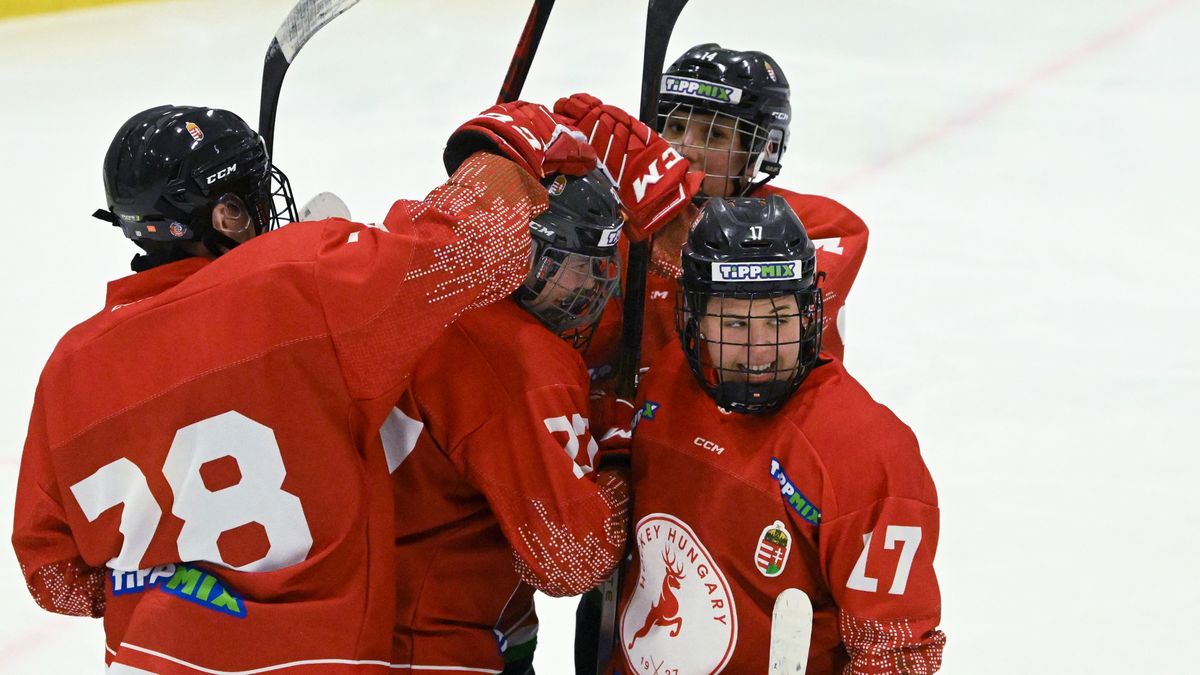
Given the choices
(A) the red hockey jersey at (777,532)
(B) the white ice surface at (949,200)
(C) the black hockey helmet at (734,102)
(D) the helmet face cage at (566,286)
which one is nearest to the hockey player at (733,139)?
(C) the black hockey helmet at (734,102)

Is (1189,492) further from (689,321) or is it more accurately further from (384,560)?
(384,560)

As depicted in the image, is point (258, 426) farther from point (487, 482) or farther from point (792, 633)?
point (792, 633)

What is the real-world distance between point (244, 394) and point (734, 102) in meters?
1.19

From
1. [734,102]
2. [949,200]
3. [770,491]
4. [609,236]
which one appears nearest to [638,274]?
[609,236]

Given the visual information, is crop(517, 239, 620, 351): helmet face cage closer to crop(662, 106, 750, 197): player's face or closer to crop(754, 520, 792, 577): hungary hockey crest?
crop(754, 520, 792, 577): hungary hockey crest

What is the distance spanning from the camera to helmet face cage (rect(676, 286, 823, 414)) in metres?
1.89

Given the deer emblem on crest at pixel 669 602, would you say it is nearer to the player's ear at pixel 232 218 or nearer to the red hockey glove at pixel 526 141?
the red hockey glove at pixel 526 141

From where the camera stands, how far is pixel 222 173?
6.35 ft

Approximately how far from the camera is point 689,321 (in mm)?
1957

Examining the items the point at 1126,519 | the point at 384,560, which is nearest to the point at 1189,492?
the point at 1126,519

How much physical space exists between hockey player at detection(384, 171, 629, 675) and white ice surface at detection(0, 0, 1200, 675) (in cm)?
107

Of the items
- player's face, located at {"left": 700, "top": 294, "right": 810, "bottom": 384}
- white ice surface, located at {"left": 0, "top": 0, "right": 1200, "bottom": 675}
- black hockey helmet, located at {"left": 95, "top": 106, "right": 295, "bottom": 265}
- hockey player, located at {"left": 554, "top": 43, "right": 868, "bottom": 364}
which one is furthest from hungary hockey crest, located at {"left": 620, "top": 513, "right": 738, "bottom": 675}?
white ice surface, located at {"left": 0, "top": 0, "right": 1200, "bottom": 675}

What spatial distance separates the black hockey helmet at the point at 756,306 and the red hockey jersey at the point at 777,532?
0.18 feet

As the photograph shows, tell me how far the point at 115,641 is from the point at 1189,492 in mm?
2573
